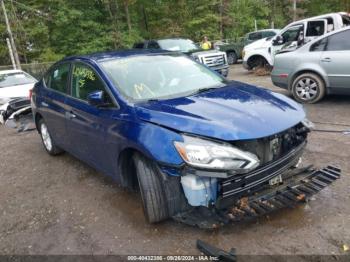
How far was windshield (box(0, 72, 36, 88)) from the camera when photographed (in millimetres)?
10320

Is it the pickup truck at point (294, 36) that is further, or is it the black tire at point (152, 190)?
the pickup truck at point (294, 36)

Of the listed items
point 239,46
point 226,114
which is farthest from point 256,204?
point 239,46

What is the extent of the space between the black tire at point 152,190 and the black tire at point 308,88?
5332 mm

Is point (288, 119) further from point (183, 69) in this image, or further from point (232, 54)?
point (232, 54)

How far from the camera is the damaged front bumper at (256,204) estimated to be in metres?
2.91

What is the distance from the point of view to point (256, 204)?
2.97 m

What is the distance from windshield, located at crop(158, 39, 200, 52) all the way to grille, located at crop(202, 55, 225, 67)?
123cm

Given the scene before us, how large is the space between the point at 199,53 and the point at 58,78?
7659 mm

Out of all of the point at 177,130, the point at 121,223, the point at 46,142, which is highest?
the point at 177,130

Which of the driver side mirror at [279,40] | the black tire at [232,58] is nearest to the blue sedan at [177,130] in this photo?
the driver side mirror at [279,40]

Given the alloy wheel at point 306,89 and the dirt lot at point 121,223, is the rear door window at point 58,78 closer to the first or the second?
the dirt lot at point 121,223

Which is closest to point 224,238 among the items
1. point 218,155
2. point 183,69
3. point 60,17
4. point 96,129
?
point 218,155

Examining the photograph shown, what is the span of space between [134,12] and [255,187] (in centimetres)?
2861

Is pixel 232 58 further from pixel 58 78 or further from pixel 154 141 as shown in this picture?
pixel 154 141
